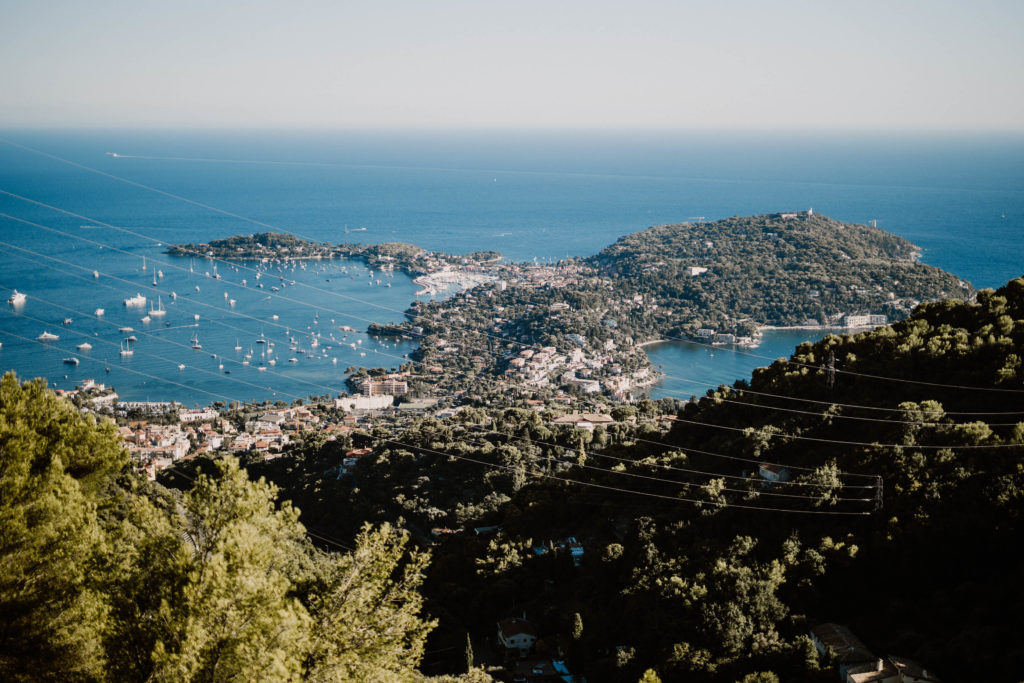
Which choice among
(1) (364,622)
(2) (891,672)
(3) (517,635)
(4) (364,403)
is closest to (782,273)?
(4) (364,403)

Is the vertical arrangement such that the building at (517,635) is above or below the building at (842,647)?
below

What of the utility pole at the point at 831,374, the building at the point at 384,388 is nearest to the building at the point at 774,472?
the utility pole at the point at 831,374

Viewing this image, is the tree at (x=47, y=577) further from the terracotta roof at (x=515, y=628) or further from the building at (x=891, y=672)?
the building at (x=891, y=672)

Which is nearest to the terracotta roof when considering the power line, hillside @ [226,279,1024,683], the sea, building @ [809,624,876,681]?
hillside @ [226,279,1024,683]

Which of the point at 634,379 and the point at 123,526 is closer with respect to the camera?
the point at 123,526

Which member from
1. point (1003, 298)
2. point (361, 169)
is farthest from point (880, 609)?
point (361, 169)

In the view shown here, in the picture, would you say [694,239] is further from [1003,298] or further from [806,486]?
[806,486]
